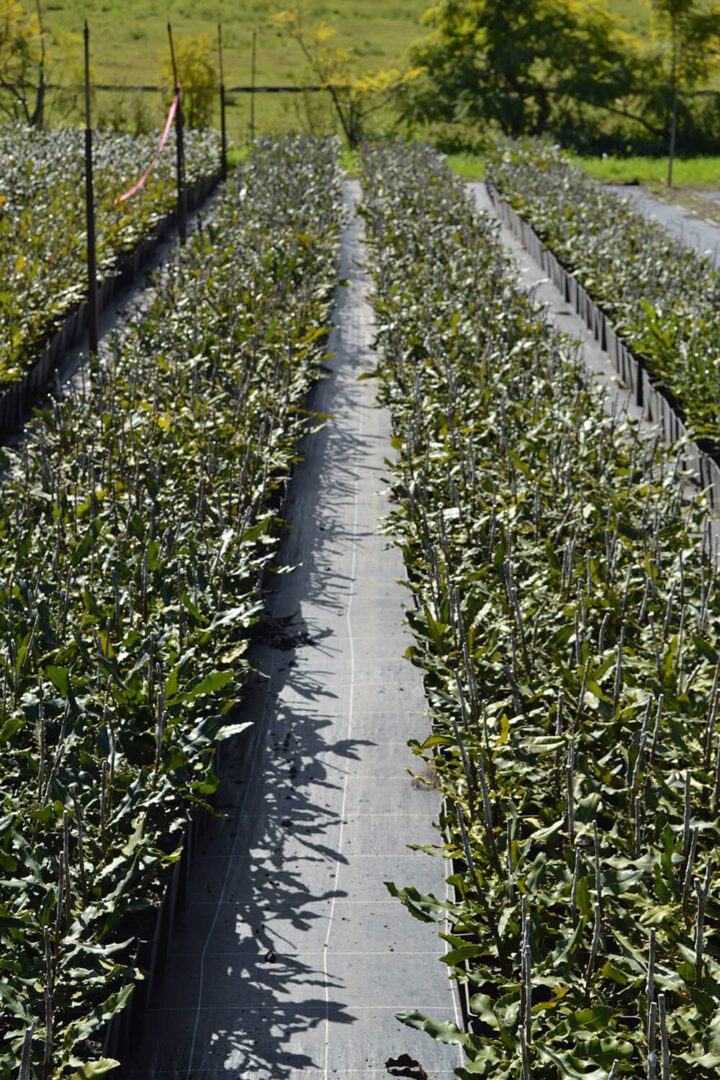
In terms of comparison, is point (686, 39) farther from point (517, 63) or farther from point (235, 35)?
point (235, 35)

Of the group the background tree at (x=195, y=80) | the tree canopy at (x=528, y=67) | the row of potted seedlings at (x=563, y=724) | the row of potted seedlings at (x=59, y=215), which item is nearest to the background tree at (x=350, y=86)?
the tree canopy at (x=528, y=67)

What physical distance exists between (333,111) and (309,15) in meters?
22.2

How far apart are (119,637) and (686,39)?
24.2m

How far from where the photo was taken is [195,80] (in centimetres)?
2673

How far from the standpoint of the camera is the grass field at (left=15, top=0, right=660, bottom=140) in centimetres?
3575

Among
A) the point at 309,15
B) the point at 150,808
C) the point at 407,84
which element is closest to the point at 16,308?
the point at 150,808

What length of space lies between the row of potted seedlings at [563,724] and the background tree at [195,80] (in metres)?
21.3

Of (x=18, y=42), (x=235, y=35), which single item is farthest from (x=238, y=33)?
(x=18, y=42)

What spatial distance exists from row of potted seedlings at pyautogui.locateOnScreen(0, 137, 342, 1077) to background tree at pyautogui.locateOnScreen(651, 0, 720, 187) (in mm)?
16814

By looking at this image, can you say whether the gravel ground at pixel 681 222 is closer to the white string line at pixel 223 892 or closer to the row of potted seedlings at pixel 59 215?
the row of potted seedlings at pixel 59 215

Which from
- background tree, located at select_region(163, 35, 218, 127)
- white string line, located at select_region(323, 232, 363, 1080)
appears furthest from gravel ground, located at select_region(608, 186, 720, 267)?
background tree, located at select_region(163, 35, 218, 127)

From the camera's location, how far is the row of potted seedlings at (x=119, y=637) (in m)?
3.08

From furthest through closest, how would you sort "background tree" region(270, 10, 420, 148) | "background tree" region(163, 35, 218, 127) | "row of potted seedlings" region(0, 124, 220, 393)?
"background tree" region(270, 10, 420, 148) → "background tree" region(163, 35, 218, 127) → "row of potted seedlings" region(0, 124, 220, 393)

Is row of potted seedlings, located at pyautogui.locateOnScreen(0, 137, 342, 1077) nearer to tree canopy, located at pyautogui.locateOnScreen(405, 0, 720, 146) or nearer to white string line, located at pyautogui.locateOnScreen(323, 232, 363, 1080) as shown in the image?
white string line, located at pyautogui.locateOnScreen(323, 232, 363, 1080)
